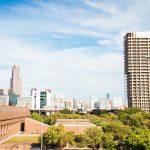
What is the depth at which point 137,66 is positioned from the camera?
192 meters

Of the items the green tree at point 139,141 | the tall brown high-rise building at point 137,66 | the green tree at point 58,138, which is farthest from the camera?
the tall brown high-rise building at point 137,66

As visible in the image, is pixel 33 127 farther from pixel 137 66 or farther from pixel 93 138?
pixel 137 66

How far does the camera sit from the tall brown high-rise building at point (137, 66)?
188625 mm

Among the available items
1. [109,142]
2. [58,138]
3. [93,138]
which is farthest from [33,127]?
[109,142]

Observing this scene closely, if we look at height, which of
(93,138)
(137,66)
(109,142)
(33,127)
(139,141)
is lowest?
(33,127)

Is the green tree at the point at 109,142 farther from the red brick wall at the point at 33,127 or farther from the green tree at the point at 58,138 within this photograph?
the red brick wall at the point at 33,127

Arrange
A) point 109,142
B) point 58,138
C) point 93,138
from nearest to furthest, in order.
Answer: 1. point 109,142
2. point 93,138
3. point 58,138

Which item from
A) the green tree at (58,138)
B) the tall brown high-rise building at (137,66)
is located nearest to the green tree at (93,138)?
the green tree at (58,138)

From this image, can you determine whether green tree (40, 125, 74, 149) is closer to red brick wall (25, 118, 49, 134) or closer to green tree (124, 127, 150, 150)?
green tree (124, 127, 150, 150)

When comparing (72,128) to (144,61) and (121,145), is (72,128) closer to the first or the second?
(121,145)

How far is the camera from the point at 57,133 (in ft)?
253

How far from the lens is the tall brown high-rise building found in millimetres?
188625

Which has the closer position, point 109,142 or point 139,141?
point 139,141

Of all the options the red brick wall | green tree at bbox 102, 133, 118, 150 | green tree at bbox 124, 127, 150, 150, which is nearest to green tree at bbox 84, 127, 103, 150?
green tree at bbox 102, 133, 118, 150
